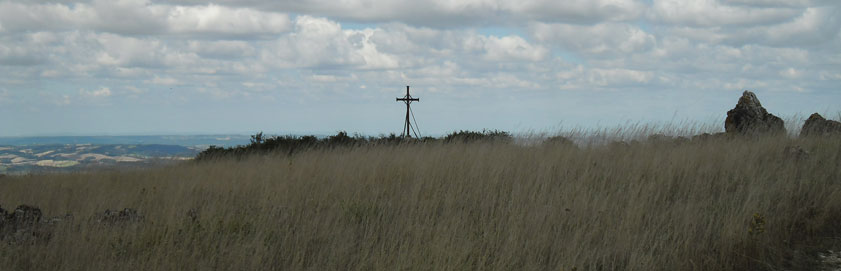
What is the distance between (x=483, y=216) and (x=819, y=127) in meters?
9.62

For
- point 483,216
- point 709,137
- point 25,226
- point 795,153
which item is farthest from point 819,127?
point 25,226

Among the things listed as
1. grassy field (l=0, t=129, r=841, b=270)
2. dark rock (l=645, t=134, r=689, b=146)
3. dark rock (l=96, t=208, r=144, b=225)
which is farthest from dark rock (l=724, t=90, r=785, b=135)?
dark rock (l=96, t=208, r=144, b=225)

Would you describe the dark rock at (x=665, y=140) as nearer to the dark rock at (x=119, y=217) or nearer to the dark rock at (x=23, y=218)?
the dark rock at (x=119, y=217)

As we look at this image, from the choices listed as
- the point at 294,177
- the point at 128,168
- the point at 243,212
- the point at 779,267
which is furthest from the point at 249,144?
the point at 779,267

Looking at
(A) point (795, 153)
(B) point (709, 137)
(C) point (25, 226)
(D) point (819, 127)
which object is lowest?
(C) point (25, 226)

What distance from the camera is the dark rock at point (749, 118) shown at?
44.3 feet

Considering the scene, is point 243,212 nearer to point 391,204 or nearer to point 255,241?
point 255,241

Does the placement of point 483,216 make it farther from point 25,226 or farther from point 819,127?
point 819,127

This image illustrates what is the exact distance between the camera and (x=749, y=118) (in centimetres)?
1402

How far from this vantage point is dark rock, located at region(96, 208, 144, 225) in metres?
7.68

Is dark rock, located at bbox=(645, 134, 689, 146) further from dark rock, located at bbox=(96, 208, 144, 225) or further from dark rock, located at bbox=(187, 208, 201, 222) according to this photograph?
dark rock, located at bbox=(96, 208, 144, 225)

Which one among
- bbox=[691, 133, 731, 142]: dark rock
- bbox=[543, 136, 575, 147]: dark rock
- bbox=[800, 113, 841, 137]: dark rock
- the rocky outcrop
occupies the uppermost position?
bbox=[800, 113, 841, 137]: dark rock

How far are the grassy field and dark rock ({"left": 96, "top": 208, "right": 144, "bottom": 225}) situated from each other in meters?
0.14

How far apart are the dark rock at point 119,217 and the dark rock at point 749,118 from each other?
38.7ft
